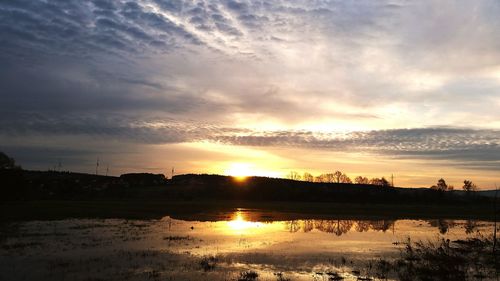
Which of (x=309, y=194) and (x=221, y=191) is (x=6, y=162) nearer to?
(x=221, y=191)

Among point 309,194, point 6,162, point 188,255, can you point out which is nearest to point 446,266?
point 188,255

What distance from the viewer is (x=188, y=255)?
2372 centimetres

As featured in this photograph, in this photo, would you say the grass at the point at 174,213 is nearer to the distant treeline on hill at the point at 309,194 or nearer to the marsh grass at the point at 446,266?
the marsh grass at the point at 446,266

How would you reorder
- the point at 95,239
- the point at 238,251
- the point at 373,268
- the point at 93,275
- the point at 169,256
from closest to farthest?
the point at 93,275 → the point at 373,268 → the point at 169,256 → the point at 238,251 → the point at 95,239

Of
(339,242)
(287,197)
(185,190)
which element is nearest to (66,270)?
(339,242)

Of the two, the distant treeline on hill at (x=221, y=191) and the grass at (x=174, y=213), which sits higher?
the distant treeline on hill at (x=221, y=191)

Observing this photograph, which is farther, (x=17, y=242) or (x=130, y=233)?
(x=130, y=233)

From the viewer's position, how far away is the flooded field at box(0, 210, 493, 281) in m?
18.4

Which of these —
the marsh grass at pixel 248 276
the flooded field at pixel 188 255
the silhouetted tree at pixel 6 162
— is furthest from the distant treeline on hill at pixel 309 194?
the marsh grass at pixel 248 276

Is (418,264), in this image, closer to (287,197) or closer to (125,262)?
(125,262)

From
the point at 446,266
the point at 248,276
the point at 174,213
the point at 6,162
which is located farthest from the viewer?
the point at 6,162

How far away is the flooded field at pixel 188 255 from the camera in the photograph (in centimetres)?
1838

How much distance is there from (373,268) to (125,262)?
12078 millimetres

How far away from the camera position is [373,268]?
20.5 m
